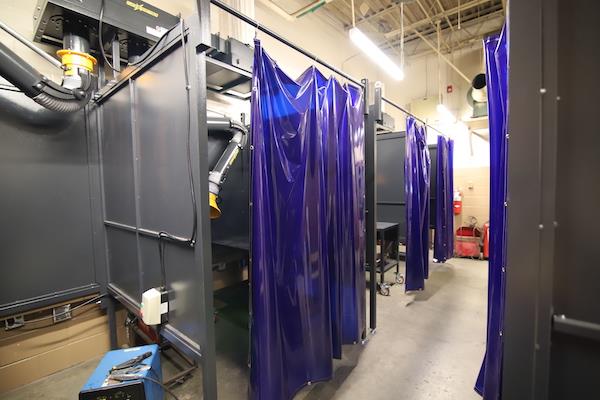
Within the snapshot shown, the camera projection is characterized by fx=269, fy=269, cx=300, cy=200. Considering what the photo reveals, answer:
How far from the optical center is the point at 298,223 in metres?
1.53

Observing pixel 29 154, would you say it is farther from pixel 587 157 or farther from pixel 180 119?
pixel 587 157

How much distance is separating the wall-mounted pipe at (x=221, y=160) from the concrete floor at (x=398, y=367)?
1368mm

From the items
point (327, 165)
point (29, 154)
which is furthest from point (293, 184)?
point (29, 154)

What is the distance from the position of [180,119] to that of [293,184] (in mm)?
646

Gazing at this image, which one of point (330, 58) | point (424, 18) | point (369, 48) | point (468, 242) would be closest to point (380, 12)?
point (424, 18)

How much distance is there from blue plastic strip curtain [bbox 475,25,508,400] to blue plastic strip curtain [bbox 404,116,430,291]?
1.68 meters

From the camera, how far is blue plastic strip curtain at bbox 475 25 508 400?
Result: 1.30 metres

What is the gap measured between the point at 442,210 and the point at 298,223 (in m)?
3.41

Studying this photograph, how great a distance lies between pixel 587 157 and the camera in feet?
1.93

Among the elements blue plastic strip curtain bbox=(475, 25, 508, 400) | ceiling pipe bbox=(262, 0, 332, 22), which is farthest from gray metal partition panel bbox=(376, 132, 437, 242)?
blue plastic strip curtain bbox=(475, 25, 508, 400)

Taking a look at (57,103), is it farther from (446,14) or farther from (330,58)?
(446,14)

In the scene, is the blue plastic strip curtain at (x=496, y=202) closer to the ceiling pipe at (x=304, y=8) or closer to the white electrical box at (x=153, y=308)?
the white electrical box at (x=153, y=308)

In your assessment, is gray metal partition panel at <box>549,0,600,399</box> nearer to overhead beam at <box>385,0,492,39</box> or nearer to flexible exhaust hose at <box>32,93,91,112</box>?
flexible exhaust hose at <box>32,93,91,112</box>

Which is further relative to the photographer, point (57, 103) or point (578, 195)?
point (57, 103)
